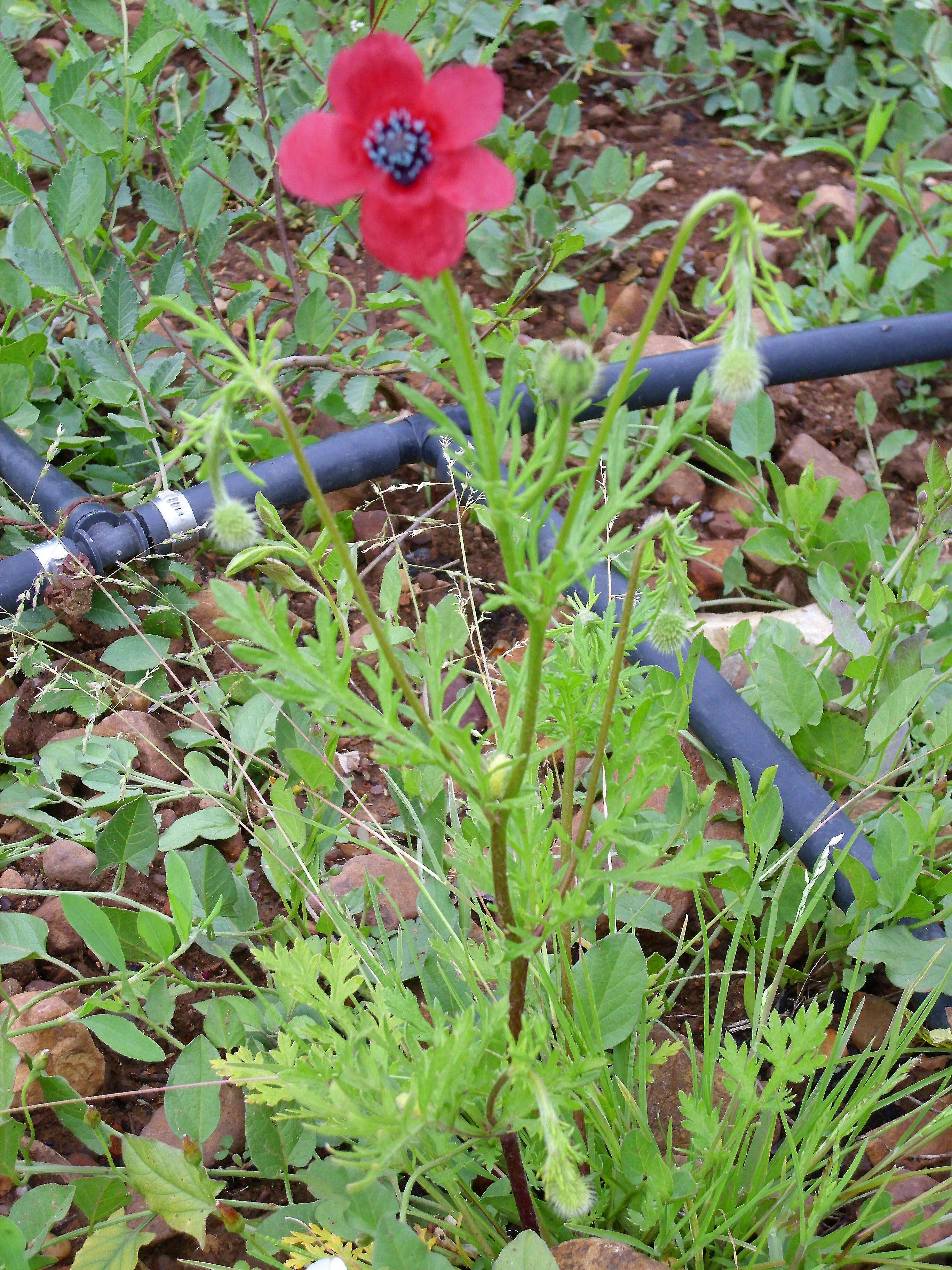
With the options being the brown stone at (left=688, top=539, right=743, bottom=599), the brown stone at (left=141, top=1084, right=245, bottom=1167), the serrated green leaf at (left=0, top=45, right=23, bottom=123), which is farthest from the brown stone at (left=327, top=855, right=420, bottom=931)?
the serrated green leaf at (left=0, top=45, right=23, bottom=123)

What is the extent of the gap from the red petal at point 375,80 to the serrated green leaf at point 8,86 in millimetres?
1262

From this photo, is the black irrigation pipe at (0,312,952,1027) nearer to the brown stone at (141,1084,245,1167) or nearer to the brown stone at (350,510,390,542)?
the brown stone at (350,510,390,542)

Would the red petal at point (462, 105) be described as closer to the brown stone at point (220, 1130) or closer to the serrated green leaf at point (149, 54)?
the brown stone at point (220, 1130)

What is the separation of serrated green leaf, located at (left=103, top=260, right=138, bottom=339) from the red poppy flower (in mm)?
1054

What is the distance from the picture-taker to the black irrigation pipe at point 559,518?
134cm

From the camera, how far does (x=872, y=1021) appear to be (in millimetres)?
1245

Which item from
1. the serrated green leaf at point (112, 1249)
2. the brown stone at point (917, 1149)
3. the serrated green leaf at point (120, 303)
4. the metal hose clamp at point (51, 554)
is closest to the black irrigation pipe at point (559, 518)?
the metal hose clamp at point (51, 554)

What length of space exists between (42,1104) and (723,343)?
849 millimetres

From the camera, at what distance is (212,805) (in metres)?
1.40

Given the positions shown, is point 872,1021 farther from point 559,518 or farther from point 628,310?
point 628,310

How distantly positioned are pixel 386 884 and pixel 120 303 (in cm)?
95

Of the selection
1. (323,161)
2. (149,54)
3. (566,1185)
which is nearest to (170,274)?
(149,54)

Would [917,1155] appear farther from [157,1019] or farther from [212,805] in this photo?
[212,805]

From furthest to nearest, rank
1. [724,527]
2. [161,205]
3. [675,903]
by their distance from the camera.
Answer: [724,527]
[161,205]
[675,903]
